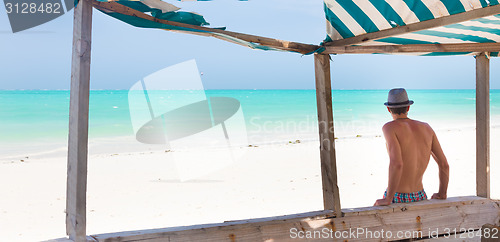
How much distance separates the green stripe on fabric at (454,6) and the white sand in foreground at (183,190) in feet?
11.2

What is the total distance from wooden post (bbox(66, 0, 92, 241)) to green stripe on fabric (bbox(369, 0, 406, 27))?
1.52 m

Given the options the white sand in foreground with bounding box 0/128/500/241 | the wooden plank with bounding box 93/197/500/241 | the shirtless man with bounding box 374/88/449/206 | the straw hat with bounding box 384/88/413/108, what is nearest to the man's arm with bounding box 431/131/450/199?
the shirtless man with bounding box 374/88/449/206

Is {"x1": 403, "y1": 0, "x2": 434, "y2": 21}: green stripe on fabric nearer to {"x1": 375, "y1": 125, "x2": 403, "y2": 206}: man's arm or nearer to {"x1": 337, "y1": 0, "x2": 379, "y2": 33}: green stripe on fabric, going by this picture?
{"x1": 337, "y1": 0, "x2": 379, "y2": 33}: green stripe on fabric

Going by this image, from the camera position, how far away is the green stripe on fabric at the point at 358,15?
275cm

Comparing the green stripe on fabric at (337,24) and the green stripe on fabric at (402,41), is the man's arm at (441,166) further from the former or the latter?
the green stripe on fabric at (337,24)

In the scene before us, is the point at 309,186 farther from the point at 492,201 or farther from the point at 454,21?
the point at 454,21

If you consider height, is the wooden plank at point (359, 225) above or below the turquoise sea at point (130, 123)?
below

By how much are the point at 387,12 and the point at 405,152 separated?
100 centimetres

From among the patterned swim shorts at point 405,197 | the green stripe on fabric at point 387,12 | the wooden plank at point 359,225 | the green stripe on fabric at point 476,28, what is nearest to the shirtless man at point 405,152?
the patterned swim shorts at point 405,197

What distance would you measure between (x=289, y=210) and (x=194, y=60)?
5052 centimetres

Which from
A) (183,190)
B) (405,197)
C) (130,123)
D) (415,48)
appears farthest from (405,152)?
(130,123)

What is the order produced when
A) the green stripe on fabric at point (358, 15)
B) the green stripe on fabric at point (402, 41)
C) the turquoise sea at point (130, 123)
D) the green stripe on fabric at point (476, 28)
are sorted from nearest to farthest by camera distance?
the green stripe on fabric at point (358, 15) < the green stripe on fabric at point (476, 28) < the green stripe on fabric at point (402, 41) < the turquoise sea at point (130, 123)

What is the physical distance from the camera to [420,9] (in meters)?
2.52

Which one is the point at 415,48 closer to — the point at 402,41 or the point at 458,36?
the point at 402,41
